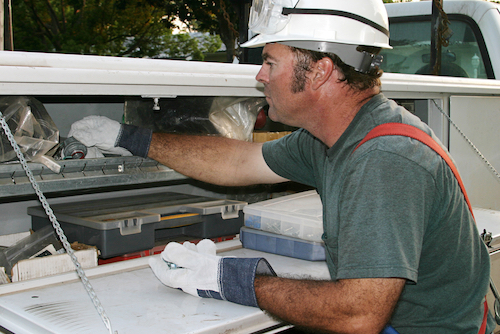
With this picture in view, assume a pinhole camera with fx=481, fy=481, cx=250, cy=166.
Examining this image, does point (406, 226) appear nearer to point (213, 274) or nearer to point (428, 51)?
point (213, 274)

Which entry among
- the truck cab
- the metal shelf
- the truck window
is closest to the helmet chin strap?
the metal shelf

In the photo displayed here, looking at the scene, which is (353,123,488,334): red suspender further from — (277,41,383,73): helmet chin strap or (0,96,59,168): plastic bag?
(0,96,59,168): plastic bag

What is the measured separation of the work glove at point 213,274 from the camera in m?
1.17

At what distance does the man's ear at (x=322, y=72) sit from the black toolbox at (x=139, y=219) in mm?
735

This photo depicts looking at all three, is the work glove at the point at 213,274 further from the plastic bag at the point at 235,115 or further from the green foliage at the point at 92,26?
the green foliage at the point at 92,26

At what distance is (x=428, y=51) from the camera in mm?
3861

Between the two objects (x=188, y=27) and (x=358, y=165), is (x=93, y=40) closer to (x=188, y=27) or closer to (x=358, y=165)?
(x=188, y=27)

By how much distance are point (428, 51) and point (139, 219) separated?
10.1 ft

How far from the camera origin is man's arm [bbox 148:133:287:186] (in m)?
1.72

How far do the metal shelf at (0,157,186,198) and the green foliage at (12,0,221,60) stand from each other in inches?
306

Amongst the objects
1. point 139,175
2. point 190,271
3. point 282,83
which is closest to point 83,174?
point 139,175

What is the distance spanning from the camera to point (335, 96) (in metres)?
1.26

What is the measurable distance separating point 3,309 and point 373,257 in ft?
2.90

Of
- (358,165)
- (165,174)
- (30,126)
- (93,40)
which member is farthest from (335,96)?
(93,40)
